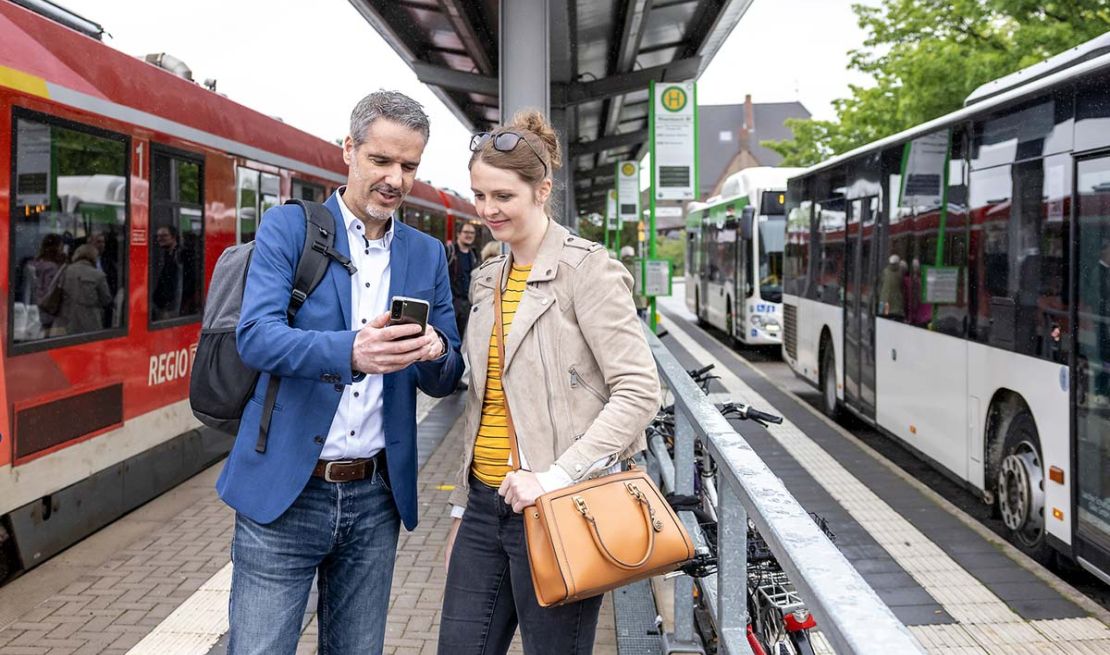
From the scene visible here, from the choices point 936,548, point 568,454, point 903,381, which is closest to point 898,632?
point 568,454

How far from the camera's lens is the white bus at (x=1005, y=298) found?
17.5ft

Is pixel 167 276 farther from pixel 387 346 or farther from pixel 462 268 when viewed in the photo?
pixel 387 346

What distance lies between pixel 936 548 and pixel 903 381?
2.40 meters

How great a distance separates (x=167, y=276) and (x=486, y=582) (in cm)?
539

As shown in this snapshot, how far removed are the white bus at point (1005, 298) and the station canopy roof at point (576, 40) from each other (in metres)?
3.16

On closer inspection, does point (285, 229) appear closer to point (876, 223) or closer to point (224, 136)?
point (224, 136)

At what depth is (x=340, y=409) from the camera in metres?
2.47

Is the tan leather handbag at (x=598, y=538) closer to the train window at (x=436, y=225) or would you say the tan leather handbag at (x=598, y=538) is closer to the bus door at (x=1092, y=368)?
the bus door at (x=1092, y=368)

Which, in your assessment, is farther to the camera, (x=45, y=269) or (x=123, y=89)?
(x=123, y=89)

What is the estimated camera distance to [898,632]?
1.35 metres

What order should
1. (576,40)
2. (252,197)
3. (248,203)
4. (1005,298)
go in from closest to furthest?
1. (1005,298)
2. (248,203)
3. (252,197)
4. (576,40)

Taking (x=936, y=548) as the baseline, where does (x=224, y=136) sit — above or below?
above

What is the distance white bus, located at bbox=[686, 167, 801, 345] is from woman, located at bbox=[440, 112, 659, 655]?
1448 cm

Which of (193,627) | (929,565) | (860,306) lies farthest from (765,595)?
(860,306)
